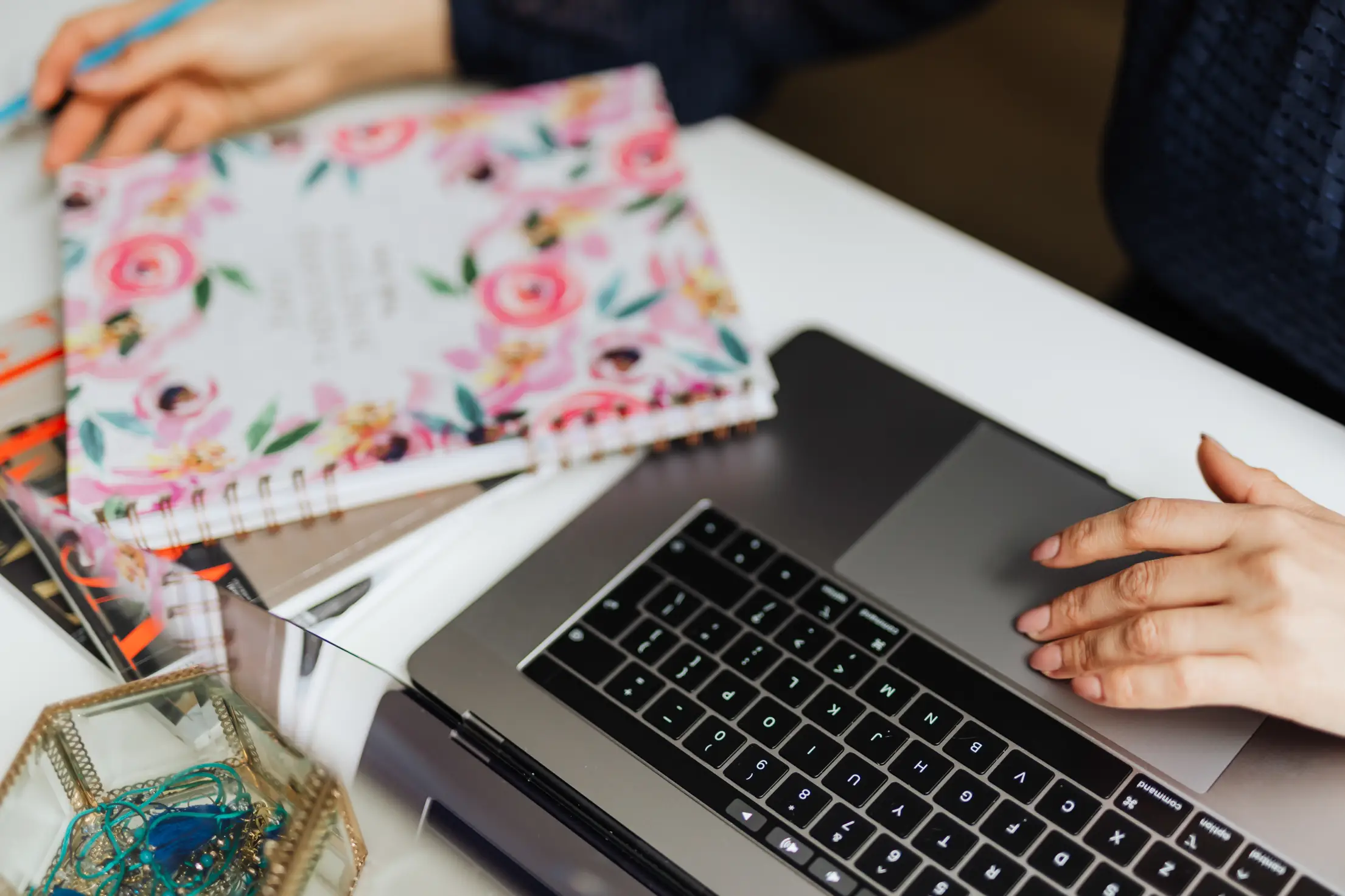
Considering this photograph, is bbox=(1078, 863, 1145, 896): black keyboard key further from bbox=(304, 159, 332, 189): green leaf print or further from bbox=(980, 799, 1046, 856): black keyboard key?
bbox=(304, 159, 332, 189): green leaf print

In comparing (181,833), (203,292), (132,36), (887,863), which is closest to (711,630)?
(887,863)

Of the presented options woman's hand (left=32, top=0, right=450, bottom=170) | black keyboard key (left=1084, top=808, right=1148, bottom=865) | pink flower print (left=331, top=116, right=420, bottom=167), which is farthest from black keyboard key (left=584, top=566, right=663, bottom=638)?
woman's hand (left=32, top=0, right=450, bottom=170)

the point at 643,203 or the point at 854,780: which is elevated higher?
the point at 643,203

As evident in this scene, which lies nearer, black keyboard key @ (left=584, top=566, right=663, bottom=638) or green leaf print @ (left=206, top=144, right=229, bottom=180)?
black keyboard key @ (left=584, top=566, right=663, bottom=638)

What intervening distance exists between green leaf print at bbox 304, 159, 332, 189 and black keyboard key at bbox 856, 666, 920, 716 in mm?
427

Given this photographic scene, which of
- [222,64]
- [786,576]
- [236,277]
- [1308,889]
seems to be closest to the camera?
[1308,889]

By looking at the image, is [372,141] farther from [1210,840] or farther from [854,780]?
[1210,840]

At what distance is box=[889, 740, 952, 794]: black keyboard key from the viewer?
48 cm

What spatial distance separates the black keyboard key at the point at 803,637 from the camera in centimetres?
52

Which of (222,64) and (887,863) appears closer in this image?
(887,863)

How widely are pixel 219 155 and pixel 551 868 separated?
0.47 meters

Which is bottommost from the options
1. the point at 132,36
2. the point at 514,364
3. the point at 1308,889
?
the point at 1308,889

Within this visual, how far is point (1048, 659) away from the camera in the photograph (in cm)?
51

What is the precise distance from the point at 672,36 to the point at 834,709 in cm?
48
